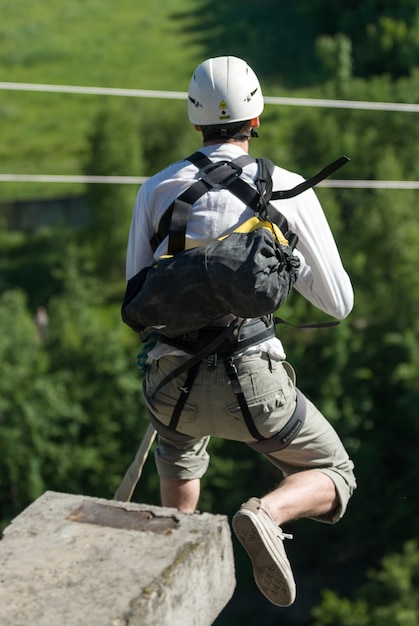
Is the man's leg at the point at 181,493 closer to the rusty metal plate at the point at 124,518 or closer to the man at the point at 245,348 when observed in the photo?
the man at the point at 245,348

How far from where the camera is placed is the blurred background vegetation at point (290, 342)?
2591 centimetres

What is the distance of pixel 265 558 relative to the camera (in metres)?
3.88

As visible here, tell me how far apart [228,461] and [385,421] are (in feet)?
14.0

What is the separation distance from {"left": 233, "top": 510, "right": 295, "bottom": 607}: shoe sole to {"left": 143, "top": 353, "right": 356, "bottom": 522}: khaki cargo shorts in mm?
Result: 435

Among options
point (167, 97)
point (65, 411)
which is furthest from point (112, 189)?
point (167, 97)

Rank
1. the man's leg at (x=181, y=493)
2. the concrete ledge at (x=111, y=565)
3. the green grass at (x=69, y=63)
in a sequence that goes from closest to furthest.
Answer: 1. the concrete ledge at (x=111, y=565)
2. the man's leg at (x=181, y=493)
3. the green grass at (x=69, y=63)

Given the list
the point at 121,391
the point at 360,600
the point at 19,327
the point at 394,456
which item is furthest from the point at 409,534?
the point at 19,327

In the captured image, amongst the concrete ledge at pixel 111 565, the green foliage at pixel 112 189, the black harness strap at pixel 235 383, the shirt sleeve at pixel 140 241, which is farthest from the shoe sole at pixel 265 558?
the green foliage at pixel 112 189

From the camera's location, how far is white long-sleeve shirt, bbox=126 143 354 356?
397 cm

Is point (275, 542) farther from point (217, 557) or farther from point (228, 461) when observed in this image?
point (228, 461)

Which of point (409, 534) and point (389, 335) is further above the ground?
point (389, 335)

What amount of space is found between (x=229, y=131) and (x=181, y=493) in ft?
4.68

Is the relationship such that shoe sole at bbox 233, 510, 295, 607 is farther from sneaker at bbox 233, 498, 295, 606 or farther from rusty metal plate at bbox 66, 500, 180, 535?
rusty metal plate at bbox 66, 500, 180, 535

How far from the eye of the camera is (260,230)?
12.6ft
